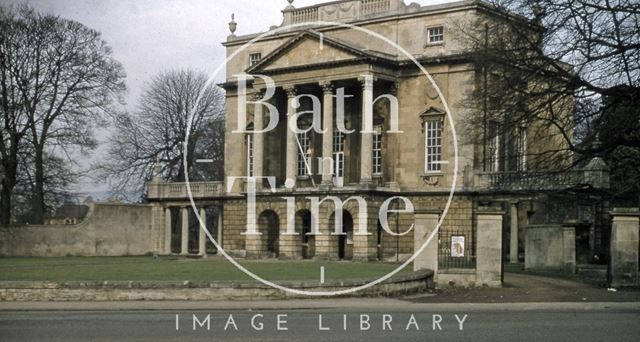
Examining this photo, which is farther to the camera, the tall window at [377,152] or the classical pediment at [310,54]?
the tall window at [377,152]

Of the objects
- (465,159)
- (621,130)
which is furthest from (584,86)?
(465,159)

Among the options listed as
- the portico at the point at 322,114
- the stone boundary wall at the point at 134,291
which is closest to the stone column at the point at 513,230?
the portico at the point at 322,114

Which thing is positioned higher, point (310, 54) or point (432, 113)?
point (310, 54)

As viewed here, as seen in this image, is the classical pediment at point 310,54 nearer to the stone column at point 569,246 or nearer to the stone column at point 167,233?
the stone column at point 167,233

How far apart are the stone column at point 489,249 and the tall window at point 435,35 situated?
24.6 m

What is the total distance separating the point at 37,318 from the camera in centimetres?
1986

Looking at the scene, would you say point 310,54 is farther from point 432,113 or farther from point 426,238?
point 426,238

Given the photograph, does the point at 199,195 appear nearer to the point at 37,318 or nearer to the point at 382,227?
the point at 382,227

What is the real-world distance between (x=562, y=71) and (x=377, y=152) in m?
25.9

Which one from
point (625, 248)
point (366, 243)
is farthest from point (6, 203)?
point (625, 248)

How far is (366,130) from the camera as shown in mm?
53312

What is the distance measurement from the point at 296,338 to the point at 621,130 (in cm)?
1768

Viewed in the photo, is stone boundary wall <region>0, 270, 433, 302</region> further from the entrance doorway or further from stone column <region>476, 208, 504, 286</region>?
the entrance doorway

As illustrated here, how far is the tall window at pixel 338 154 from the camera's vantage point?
56.8 meters
